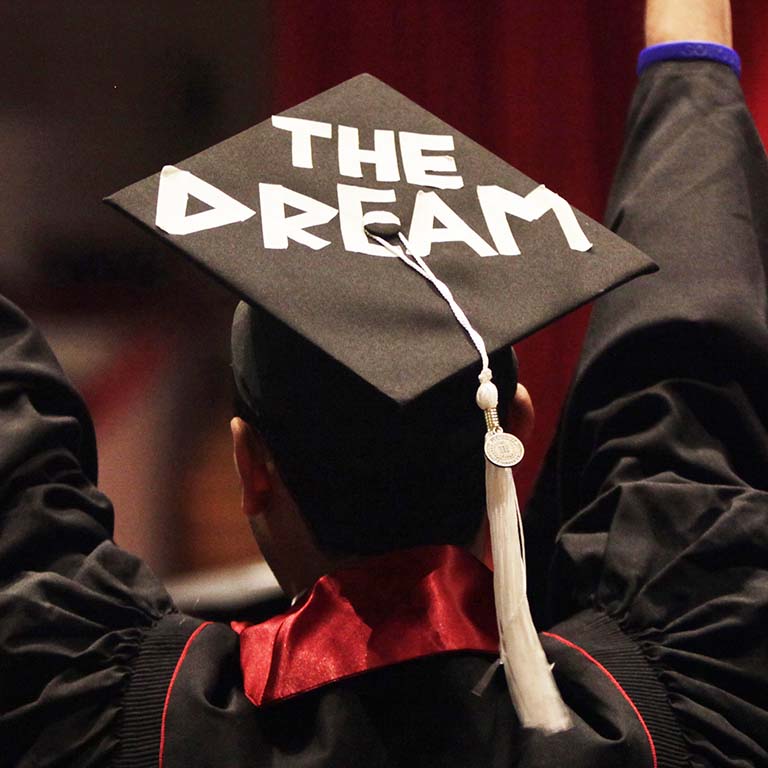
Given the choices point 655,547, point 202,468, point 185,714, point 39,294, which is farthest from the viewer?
point 202,468

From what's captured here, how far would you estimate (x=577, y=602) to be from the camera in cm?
79

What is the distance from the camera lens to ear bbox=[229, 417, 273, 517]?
2.38ft

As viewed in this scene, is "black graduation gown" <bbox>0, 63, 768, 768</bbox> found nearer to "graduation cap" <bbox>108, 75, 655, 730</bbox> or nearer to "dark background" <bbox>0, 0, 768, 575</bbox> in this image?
"graduation cap" <bbox>108, 75, 655, 730</bbox>

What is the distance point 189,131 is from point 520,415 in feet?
2.14

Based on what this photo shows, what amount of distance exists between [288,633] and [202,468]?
0.65 m

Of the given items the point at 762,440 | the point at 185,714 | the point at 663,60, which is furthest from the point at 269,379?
the point at 663,60

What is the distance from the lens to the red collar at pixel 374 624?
2.15ft

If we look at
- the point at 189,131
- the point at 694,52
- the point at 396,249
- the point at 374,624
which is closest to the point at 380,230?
the point at 396,249

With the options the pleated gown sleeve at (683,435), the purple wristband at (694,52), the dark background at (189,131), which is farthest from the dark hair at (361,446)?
the dark background at (189,131)

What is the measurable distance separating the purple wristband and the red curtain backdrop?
1.09 feet

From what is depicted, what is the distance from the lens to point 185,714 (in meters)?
0.63

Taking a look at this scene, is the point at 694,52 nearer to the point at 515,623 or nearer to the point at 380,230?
the point at 380,230

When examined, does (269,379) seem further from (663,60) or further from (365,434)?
(663,60)

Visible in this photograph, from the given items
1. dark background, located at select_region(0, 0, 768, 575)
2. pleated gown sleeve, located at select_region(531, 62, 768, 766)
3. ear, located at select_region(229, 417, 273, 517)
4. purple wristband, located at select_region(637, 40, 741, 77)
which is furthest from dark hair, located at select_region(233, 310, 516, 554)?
dark background, located at select_region(0, 0, 768, 575)
